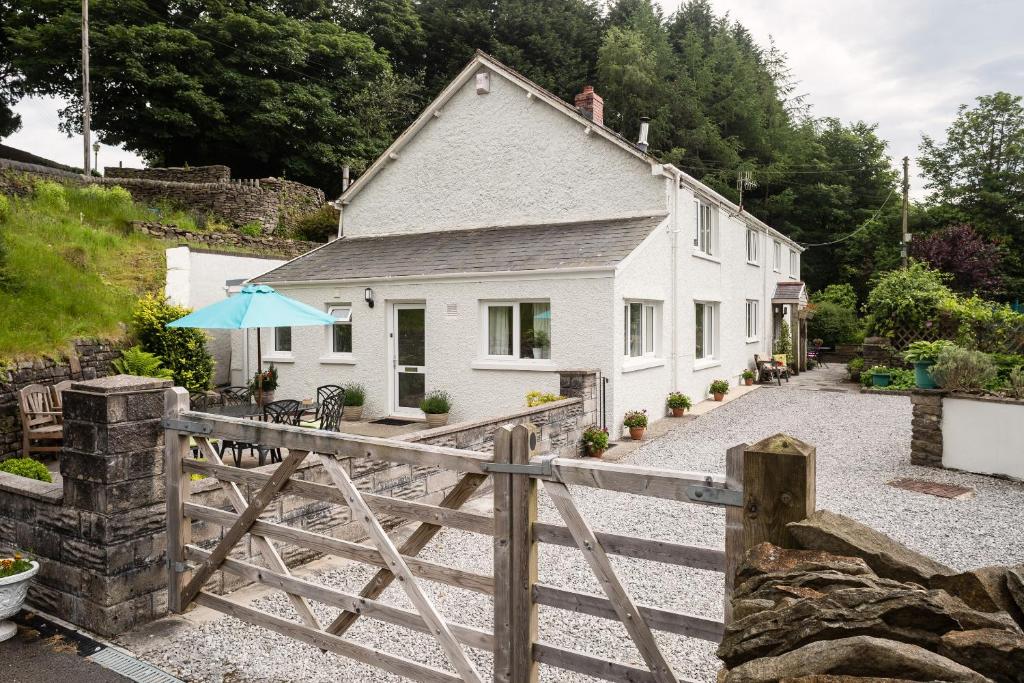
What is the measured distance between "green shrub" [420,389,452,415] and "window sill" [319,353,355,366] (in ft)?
7.62

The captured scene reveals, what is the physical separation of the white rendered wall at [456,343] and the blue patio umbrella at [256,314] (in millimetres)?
4134

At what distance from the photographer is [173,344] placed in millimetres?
14258

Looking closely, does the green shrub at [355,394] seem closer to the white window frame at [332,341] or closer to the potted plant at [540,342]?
the white window frame at [332,341]

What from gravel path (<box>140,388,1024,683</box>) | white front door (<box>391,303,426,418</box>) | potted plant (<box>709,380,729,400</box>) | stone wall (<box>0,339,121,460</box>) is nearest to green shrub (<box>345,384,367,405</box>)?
white front door (<box>391,303,426,418</box>)

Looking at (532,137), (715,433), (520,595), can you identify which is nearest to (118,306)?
(532,137)

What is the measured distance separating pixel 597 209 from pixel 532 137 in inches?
101

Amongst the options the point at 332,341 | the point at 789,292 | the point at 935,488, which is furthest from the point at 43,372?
the point at 789,292

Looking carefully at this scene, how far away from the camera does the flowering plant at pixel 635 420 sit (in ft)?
40.2

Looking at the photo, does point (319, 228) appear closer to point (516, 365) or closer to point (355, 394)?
point (355, 394)

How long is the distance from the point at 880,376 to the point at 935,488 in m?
11.7

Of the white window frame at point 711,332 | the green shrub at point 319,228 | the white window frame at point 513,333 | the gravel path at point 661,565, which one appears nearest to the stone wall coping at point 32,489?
the gravel path at point 661,565

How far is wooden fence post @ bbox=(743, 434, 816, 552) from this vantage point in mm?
2494

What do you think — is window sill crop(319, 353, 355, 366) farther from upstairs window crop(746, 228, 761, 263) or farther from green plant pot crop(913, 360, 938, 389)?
upstairs window crop(746, 228, 761, 263)

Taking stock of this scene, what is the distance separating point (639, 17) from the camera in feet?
140
